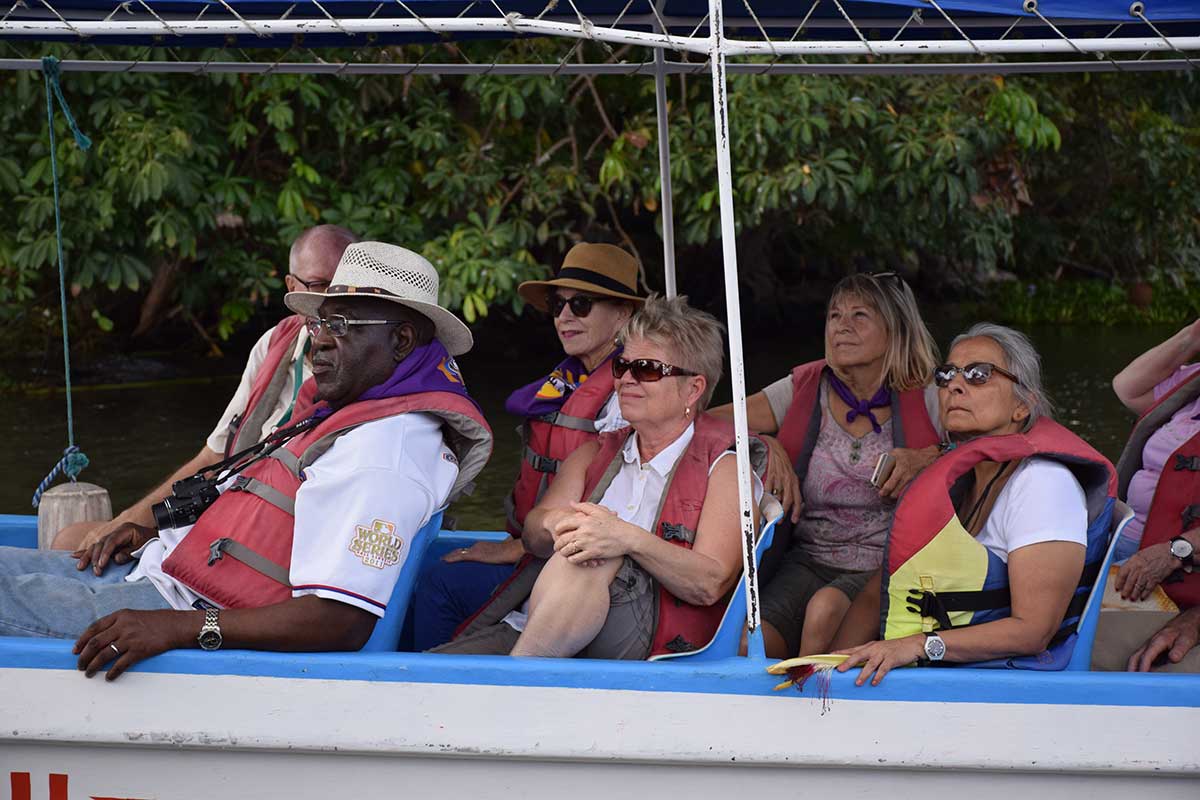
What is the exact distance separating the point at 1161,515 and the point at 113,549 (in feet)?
9.13

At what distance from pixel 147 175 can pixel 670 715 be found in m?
5.66

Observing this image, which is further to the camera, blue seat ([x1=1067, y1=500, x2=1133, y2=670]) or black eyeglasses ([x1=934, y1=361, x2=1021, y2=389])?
black eyeglasses ([x1=934, y1=361, x2=1021, y2=389])

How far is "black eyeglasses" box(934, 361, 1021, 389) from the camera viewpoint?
299cm

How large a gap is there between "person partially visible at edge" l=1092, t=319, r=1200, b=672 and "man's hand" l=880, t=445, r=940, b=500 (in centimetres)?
57

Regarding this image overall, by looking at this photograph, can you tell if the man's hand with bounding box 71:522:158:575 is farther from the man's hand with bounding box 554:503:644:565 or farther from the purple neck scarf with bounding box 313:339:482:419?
the man's hand with bounding box 554:503:644:565

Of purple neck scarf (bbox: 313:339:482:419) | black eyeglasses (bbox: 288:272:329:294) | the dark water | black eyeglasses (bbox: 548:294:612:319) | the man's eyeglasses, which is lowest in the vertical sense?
the dark water

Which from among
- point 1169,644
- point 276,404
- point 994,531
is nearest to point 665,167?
point 276,404

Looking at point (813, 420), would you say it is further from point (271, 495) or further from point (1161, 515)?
point (271, 495)

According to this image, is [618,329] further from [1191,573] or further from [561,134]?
[561,134]

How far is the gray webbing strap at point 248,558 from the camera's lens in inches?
116

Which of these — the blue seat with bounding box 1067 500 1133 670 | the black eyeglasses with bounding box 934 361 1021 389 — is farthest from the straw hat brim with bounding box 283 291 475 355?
the blue seat with bounding box 1067 500 1133 670

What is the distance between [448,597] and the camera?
12.1ft

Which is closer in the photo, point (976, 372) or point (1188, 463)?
point (976, 372)

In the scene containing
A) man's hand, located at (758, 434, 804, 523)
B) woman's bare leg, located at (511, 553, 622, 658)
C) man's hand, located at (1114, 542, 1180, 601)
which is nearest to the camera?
woman's bare leg, located at (511, 553, 622, 658)
